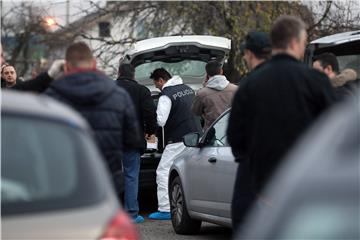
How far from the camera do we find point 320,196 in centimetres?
294

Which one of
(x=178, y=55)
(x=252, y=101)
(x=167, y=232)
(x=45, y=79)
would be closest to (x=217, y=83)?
(x=167, y=232)

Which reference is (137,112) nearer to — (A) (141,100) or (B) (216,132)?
(A) (141,100)

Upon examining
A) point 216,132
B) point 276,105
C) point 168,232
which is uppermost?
point 276,105

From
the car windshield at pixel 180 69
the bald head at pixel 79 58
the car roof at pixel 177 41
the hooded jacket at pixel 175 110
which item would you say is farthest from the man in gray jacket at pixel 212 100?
the bald head at pixel 79 58

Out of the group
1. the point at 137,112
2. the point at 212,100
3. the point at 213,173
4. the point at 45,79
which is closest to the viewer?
the point at 45,79

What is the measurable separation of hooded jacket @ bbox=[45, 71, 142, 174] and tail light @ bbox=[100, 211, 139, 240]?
1640mm

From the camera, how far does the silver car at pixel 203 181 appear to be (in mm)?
9227

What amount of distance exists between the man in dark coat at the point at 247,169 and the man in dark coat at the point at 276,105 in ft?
0.32

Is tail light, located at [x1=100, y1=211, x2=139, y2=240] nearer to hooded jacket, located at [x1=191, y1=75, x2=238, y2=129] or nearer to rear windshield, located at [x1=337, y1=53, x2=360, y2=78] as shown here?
hooded jacket, located at [x1=191, y1=75, x2=238, y2=129]

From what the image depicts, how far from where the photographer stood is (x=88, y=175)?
4.59 meters

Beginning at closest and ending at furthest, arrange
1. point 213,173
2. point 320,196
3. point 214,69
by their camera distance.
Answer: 1. point 320,196
2. point 213,173
3. point 214,69

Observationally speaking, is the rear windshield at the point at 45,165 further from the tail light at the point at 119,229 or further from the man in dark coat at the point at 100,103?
the man in dark coat at the point at 100,103

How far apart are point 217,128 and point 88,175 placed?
5.57 m

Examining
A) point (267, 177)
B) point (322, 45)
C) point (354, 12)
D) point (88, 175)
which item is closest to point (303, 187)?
point (88, 175)
